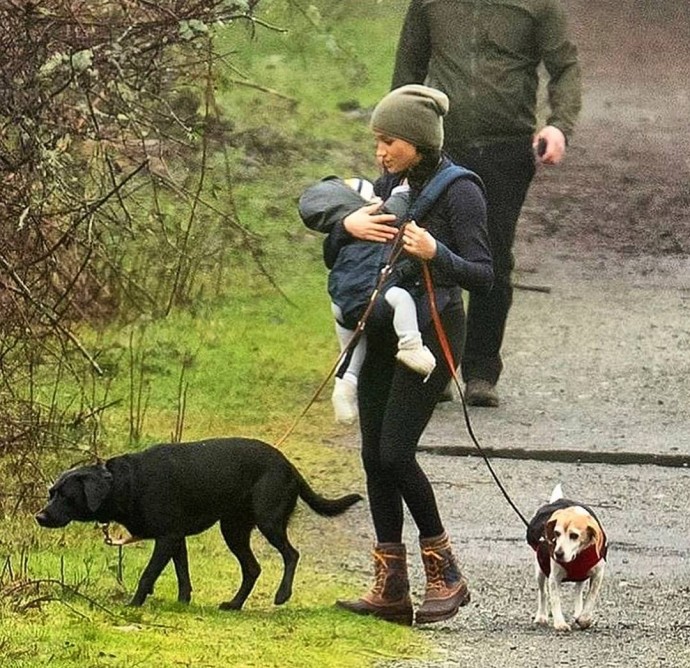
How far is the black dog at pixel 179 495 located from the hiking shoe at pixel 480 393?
3948 millimetres

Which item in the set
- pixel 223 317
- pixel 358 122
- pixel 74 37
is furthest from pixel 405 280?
pixel 358 122

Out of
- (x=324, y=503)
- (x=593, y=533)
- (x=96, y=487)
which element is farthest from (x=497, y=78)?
(x=96, y=487)

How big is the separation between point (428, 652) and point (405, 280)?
46.0 inches

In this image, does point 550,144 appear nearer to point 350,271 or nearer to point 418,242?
point 350,271

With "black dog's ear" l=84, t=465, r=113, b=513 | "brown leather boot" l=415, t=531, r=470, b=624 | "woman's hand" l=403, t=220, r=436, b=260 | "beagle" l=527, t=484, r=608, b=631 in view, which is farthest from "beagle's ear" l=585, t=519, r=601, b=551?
"black dog's ear" l=84, t=465, r=113, b=513

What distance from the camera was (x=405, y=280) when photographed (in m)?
7.69

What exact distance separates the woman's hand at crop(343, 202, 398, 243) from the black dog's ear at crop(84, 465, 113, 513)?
42.4 inches

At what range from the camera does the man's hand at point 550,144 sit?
1117 cm

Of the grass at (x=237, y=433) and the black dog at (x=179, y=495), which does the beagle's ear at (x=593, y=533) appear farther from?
the black dog at (x=179, y=495)

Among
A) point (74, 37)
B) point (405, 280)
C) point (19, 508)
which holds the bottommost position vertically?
point (19, 508)

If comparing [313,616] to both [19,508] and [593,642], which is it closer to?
[593,642]

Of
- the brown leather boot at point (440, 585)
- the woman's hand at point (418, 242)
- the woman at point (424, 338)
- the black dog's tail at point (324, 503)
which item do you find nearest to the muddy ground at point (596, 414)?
the brown leather boot at point (440, 585)

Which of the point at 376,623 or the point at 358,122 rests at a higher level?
the point at 358,122

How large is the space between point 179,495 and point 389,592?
0.75 meters
